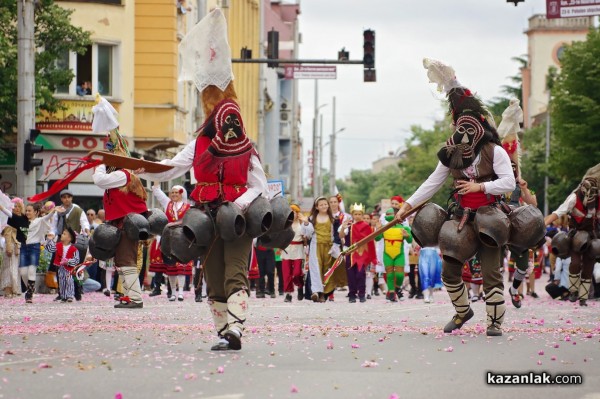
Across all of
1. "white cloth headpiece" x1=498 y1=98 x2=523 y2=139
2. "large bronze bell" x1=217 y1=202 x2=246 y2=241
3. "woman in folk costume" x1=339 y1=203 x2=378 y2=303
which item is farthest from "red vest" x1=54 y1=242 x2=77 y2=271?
"large bronze bell" x1=217 y1=202 x2=246 y2=241

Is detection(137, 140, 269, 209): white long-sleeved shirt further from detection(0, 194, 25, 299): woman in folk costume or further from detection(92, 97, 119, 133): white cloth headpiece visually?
detection(0, 194, 25, 299): woman in folk costume

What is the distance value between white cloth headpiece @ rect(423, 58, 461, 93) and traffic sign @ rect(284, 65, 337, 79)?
24.4m

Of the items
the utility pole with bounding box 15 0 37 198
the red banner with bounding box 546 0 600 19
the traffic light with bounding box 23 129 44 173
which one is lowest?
the traffic light with bounding box 23 129 44 173

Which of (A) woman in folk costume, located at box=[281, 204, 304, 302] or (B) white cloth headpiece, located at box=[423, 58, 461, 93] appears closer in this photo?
(B) white cloth headpiece, located at box=[423, 58, 461, 93]

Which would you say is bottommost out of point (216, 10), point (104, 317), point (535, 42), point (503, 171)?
point (104, 317)

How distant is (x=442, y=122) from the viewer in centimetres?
11856

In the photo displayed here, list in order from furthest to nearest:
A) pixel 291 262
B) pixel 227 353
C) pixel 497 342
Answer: pixel 291 262
pixel 497 342
pixel 227 353

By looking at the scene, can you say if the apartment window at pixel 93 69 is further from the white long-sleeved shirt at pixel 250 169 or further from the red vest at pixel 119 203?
the white long-sleeved shirt at pixel 250 169

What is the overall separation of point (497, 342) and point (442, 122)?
350 ft

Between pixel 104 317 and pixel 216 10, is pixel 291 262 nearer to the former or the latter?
pixel 104 317

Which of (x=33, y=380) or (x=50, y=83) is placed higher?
(x=50, y=83)

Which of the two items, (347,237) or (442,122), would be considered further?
(442,122)

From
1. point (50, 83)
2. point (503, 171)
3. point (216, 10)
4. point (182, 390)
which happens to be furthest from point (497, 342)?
point (50, 83)

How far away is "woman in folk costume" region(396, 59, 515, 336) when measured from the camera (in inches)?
521
